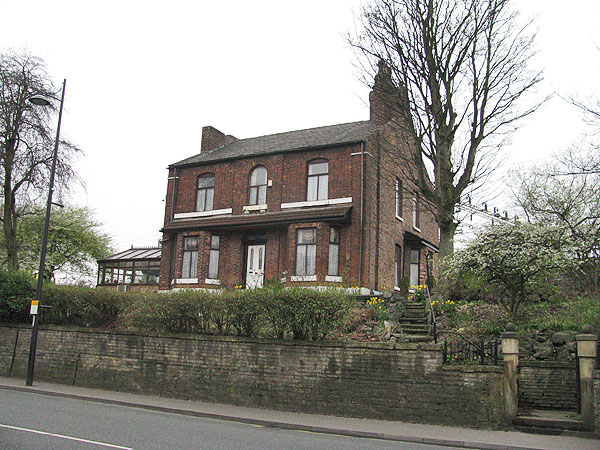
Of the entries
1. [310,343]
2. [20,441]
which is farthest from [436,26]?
[20,441]

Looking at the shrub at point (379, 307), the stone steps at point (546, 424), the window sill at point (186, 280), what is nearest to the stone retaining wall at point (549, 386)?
the stone steps at point (546, 424)

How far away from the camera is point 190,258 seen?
25094 millimetres

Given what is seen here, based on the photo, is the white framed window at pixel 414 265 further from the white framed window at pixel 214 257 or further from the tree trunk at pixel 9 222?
the tree trunk at pixel 9 222

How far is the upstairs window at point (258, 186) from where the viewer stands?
24828 millimetres

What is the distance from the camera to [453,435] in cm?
1030

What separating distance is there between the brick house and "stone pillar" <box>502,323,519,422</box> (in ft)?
30.9

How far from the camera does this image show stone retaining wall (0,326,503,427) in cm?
1136

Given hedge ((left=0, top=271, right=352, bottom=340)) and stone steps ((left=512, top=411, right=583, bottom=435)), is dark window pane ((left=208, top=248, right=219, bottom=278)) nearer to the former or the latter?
hedge ((left=0, top=271, right=352, bottom=340))

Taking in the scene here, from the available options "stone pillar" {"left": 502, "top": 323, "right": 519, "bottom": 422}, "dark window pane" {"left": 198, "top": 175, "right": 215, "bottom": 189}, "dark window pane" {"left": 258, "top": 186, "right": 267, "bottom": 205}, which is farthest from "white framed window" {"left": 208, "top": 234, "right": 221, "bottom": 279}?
"stone pillar" {"left": 502, "top": 323, "right": 519, "bottom": 422}

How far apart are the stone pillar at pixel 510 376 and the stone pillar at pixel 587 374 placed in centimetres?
120

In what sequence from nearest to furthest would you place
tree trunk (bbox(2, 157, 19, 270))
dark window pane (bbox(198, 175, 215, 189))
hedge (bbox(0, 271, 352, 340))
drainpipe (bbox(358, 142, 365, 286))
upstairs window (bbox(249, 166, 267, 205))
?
hedge (bbox(0, 271, 352, 340)) → drainpipe (bbox(358, 142, 365, 286)) → tree trunk (bbox(2, 157, 19, 270)) → upstairs window (bbox(249, 166, 267, 205)) → dark window pane (bbox(198, 175, 215, 189))

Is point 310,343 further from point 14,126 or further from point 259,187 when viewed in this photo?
point 14,126

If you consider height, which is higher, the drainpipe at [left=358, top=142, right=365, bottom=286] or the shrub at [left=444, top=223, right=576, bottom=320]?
the drainpipe at [left=358, top=142, right=365, bottom=286]

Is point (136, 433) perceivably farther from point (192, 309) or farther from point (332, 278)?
point (332, 278)
